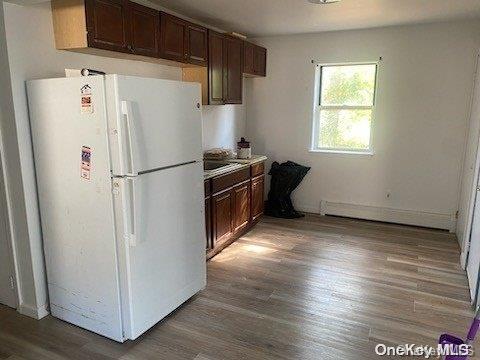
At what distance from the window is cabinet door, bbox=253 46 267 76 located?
29.4 inches

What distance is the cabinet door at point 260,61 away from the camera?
14.9ft

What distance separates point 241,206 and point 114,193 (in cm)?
217

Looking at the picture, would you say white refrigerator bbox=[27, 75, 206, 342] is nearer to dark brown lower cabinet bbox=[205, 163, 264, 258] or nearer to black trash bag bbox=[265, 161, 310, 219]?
dark brown lower cabinet bbox=[205, 163, 264, 258]

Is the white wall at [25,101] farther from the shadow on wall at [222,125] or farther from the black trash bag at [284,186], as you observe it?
the black trash bag at [284,186]

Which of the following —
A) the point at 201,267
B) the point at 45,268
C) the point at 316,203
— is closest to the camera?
the point at 45,268

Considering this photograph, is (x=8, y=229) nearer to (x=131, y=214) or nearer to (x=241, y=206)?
(x=131, y=214)

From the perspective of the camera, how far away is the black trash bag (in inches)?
187

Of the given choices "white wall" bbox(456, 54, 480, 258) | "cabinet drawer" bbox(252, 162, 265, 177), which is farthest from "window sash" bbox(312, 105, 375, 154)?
"white wall" bbox(456, 54, 480, 258)

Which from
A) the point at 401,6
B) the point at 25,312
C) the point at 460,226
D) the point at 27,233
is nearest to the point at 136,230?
the point at 27,233

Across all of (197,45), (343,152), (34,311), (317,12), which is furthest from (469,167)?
(34,311)

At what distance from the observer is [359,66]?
175 inches

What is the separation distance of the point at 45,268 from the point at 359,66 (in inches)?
163

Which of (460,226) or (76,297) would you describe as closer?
(76,297)

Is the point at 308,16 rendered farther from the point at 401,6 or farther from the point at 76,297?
the point at 76,297
